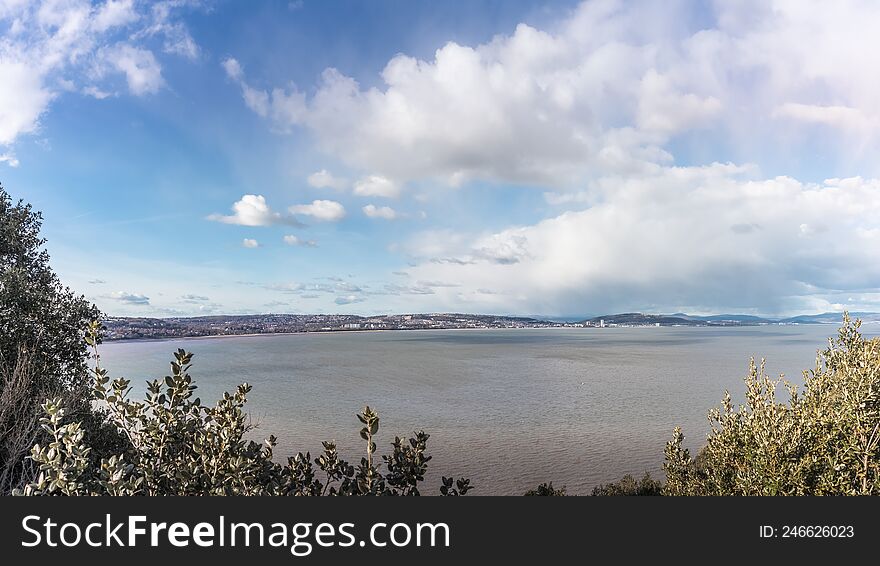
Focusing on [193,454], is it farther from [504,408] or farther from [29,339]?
[504,408]

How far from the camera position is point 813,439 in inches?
320

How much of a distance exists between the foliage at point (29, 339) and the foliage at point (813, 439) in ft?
60.8

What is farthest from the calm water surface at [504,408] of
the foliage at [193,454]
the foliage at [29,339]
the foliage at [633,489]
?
the foliage at [193,454]

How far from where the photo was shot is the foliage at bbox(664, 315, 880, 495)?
773 cm

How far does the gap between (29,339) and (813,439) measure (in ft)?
75.4

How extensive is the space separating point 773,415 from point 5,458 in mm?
22367

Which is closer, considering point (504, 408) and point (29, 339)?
point (29, 339)

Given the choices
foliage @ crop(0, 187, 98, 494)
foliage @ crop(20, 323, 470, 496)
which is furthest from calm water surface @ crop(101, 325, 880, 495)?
foliage @ crop(20, 323, 470, 496)

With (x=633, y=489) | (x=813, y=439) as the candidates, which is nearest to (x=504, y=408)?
(x=633, y=489)

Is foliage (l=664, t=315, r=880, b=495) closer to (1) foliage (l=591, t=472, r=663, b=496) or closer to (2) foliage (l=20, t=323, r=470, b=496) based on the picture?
(2) foliage (l=20, t=323, r=470, b=496)

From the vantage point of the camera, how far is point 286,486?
223 inches

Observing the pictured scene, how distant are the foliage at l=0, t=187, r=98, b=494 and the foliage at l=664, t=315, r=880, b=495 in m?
18.5

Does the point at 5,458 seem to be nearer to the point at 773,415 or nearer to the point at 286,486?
the point at 286,486

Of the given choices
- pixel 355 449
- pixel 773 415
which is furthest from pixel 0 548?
pixel 355 449
